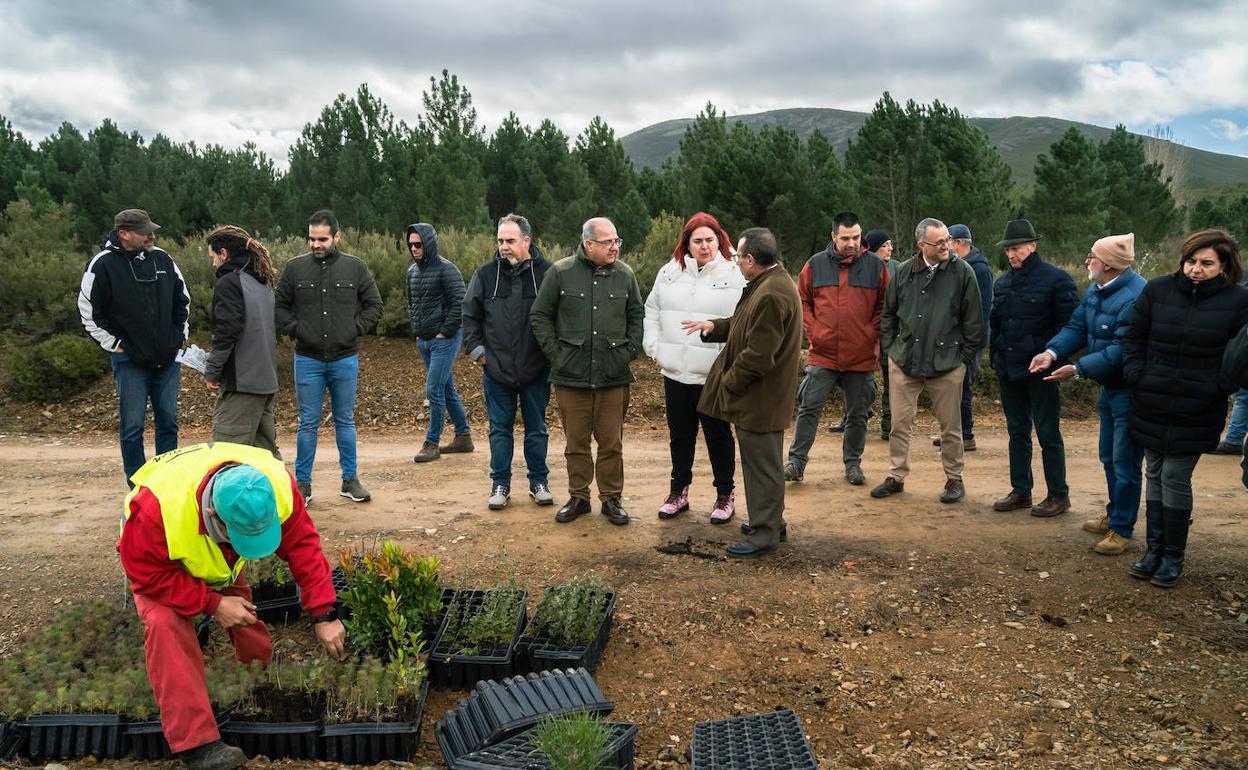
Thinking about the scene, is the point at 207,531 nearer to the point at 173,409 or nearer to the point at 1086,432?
the point at 173,409

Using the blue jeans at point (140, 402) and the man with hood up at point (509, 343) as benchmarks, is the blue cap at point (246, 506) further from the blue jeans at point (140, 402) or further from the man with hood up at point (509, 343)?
the blue jeans at point (140, 402)

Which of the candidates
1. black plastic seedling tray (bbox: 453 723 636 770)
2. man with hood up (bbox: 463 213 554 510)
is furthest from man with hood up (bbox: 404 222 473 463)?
black plastic seedling tray (bbox: 453 723 636 770)

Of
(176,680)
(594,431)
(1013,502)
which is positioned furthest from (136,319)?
(1013,502)

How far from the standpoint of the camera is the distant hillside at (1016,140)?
102312mm

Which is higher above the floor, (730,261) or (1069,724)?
(730,261)

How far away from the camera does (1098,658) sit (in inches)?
171

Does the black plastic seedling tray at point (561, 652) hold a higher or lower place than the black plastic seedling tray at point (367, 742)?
higher

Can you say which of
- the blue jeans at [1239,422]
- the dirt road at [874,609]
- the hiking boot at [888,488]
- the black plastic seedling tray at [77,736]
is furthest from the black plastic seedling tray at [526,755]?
the blue jeans at [1239,422]

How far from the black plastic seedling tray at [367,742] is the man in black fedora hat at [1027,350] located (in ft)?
15.1

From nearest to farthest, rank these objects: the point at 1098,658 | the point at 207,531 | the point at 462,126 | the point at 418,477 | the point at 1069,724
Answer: the point at 207,531 → the point at 1069,724 → the point at 1098,658 → the point at 418,477 → the point at 462,126

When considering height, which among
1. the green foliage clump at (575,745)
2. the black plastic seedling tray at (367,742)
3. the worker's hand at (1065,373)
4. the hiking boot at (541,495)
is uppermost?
the worker's hand at (1065,373)

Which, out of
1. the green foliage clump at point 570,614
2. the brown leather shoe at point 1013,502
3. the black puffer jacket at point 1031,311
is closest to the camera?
the green foliage clump at point 570,614

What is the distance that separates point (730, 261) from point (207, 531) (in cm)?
385


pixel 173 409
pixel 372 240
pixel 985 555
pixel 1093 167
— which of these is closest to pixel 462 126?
pixel 372 240
